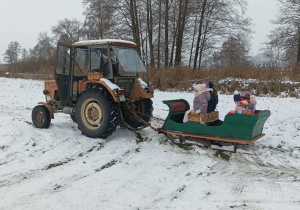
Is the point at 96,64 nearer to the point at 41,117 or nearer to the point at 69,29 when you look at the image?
the point at 41,117

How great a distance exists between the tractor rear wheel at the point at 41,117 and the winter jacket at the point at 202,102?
A: 139 inches

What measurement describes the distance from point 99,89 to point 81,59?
1022 mm

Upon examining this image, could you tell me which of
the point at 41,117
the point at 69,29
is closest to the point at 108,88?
the point at 41,117

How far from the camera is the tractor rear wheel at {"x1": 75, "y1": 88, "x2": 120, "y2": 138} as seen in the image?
5660 mm

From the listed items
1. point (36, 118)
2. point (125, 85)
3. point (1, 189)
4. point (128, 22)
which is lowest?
point (1, 189)

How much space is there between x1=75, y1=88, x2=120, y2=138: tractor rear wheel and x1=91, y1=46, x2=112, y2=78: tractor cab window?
0.46 metres

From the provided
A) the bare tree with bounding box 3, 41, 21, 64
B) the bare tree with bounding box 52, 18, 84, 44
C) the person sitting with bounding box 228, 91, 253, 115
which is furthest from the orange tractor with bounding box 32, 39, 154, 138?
the bare tree with bounding box 3, 41, 21, 64

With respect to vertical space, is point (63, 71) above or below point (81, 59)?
below

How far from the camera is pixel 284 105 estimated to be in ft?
28.2

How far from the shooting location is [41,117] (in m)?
6.50

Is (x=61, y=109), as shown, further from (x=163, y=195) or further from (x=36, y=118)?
(x=163, y=195)

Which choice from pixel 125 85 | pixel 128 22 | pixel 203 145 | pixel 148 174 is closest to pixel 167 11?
pixel 128 22

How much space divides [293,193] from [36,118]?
5676 mm

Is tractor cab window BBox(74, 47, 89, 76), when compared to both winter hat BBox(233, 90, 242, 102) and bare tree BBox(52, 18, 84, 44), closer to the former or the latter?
winter hat BBox(233, 90, 242, 102)
